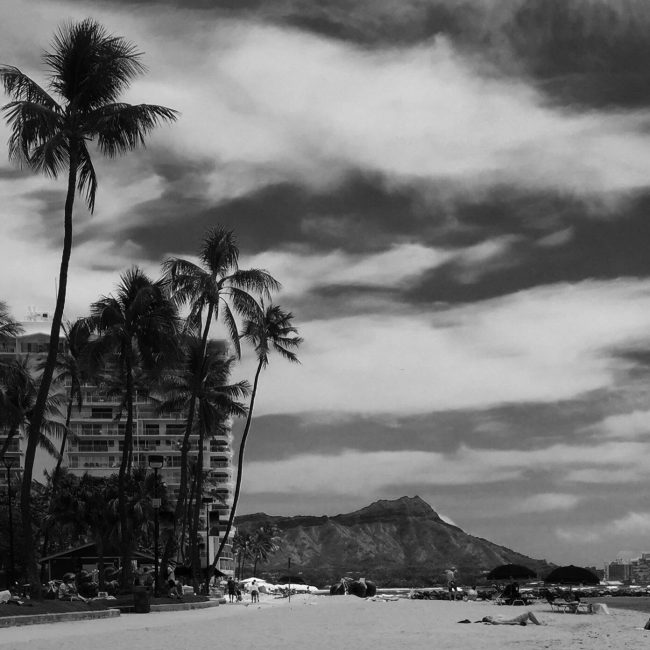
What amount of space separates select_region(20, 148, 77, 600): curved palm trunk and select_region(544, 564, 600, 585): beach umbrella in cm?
2435

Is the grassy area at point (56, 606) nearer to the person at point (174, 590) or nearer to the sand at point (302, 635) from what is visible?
the sand at point (302, 635)

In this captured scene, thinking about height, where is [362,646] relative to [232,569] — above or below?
below

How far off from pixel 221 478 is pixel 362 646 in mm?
116491

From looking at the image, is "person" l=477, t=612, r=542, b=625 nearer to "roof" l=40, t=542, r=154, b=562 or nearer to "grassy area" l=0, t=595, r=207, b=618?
"grassy area" l=0, t=595, r=207, b=618

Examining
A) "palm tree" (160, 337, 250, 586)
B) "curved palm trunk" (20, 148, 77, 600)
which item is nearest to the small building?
"palm tree" (160, 337, 250, 586)

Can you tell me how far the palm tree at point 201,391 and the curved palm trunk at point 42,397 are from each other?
2044cm

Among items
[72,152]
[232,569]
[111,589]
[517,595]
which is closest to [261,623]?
[72,152]

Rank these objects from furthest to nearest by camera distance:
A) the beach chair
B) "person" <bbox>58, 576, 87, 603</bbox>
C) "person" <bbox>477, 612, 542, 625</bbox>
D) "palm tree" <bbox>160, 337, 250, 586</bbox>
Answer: "palm tree" <bbox>160, 337, 250, 586</bbox> → the beach chair → "person" <bbox>58, 576, 87, 603</bbox> → "person" <bbox>477, 612, 542, 625</bbox>

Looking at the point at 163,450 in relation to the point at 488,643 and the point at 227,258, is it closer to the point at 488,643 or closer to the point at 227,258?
the point at 227,258

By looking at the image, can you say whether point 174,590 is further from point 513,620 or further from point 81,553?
point 81,553

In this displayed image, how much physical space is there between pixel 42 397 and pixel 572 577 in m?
26.3

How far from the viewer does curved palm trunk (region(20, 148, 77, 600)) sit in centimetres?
3066

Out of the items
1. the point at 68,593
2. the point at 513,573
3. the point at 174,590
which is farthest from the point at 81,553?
the point at 68,593

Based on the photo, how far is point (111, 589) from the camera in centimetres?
4988
